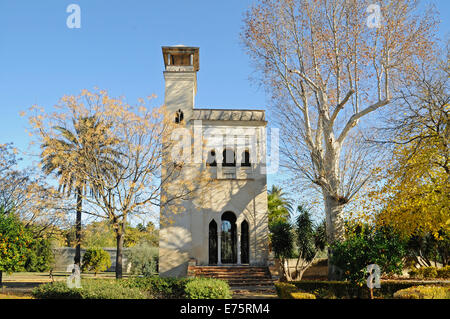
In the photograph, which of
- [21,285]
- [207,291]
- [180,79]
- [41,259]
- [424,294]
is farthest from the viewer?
[41,259]

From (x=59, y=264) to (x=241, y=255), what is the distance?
895 inches

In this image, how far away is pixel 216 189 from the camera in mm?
21656

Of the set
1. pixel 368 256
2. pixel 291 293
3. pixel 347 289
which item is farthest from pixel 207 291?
pixel 347 289

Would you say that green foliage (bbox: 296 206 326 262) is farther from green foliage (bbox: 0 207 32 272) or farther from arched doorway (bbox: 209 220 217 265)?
green foliage (bbox: 0 207 32 272)

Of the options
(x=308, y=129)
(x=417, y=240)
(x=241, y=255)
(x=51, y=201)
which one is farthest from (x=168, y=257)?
(x=417, y=240)

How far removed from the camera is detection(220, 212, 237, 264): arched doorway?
21594 millimetres

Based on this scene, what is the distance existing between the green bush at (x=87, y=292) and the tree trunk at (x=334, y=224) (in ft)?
30.8

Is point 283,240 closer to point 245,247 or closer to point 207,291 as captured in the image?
point 245,247

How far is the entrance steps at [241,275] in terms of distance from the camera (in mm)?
17991

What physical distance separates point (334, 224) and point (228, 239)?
7146mm

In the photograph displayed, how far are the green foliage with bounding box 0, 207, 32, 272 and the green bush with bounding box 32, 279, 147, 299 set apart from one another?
2172 millimetres

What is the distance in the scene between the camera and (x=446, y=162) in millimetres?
11672

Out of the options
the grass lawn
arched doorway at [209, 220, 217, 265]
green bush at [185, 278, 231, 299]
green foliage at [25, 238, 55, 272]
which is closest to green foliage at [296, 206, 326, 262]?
arched doorway at [209, 220, 217, 265]
